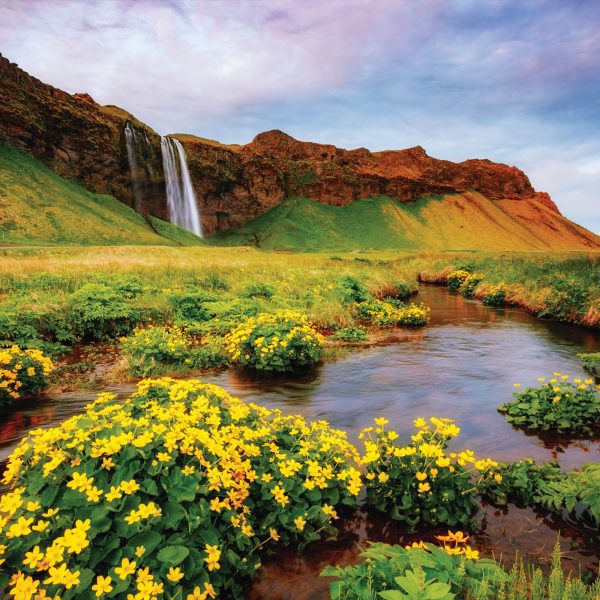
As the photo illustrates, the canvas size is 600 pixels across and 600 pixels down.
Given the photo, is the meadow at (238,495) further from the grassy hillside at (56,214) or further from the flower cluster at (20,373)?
the grassy hillside at (56,214)

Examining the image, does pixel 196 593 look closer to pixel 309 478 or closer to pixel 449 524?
pixel 309 478

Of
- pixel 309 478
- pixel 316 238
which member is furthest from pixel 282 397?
pixel 316 238

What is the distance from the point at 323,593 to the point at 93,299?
39.5ft

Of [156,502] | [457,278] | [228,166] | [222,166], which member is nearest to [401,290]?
[457,278]

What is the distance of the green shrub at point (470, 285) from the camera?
27288 millimetres

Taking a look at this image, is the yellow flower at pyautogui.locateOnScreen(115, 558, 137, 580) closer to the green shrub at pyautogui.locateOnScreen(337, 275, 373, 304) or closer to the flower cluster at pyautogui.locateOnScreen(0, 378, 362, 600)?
the flower cluster at pyautogui.locateOnScreen(0, 378, 362, 600)

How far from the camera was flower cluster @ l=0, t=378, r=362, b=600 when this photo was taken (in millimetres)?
2848

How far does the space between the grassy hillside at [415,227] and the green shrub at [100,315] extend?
9644 cm

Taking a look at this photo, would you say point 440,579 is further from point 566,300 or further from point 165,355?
point 566,300

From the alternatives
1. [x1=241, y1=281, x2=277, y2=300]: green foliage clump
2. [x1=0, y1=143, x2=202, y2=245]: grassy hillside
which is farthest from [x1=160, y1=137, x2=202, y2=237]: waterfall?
[x1=241, y1=281, x2=277, y2=300]: green foliage clump

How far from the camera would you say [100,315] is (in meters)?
12.4

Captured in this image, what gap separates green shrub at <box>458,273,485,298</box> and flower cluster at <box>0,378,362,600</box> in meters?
25.1

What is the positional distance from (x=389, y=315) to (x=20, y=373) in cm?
1300

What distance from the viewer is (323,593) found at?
3633mm
